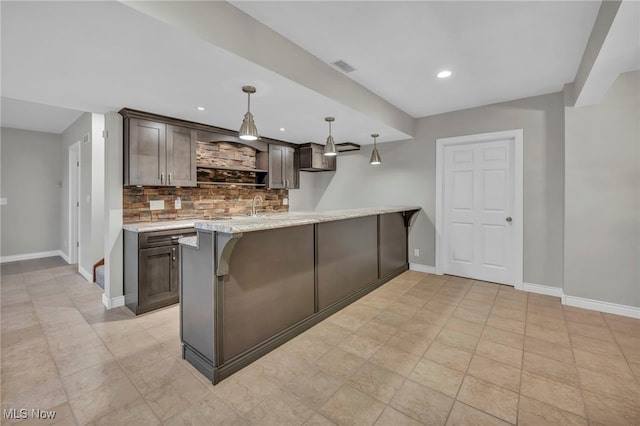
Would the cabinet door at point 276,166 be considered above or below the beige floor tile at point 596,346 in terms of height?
above

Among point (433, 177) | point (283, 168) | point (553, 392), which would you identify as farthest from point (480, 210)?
point (283, 168)

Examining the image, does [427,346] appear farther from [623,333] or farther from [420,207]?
[420,207]

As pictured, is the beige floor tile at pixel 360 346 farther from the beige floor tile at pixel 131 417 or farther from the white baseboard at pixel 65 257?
the white baseboard at pixel 65 257

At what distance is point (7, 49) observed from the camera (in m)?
1.99

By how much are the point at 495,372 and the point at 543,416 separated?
42cm

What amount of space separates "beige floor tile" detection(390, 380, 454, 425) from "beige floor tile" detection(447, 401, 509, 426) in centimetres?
4

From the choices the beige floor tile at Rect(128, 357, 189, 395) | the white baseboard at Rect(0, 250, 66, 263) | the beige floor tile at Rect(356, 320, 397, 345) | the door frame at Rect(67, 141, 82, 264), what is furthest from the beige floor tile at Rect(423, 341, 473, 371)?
the white baseboard at Rect(0, 250, 66, 263)

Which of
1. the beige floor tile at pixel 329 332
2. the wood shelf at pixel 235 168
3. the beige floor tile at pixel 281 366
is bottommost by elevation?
the beige floor tile at pixel 281 366

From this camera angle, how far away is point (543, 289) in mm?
3803

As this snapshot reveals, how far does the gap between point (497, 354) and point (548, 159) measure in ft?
9.02

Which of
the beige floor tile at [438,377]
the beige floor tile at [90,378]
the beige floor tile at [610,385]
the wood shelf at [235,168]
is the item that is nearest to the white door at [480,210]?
the beige floor tile at [610,385]

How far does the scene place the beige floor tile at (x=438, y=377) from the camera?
1.94 m

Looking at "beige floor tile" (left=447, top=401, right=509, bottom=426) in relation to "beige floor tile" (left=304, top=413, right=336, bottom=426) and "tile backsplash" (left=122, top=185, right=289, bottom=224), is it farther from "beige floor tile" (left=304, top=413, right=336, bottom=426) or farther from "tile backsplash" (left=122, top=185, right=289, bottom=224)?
"tile backsplash" (left=122, top=185, right=289, bottom=224)

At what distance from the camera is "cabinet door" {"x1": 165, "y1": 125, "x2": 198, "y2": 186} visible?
12.1 feet
